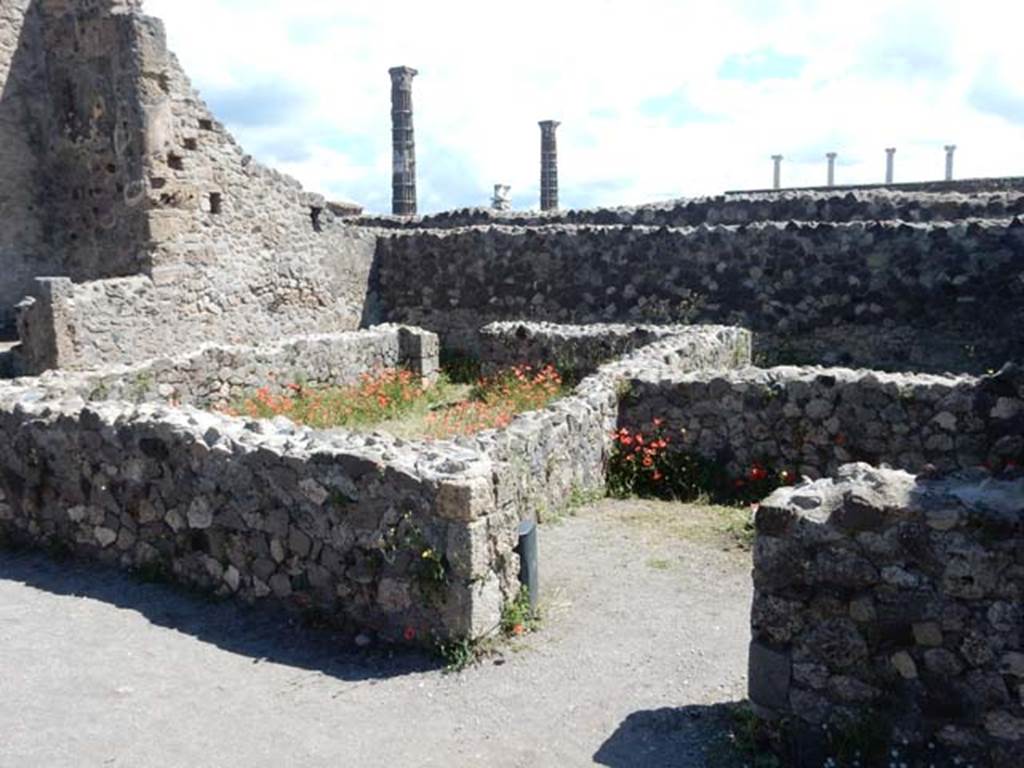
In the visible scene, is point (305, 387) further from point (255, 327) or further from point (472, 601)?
point (472, 601)

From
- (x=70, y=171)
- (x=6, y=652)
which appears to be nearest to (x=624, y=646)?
(x=6, y=652)

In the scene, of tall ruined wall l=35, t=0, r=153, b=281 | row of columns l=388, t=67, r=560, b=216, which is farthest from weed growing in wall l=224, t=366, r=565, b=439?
row of columns l=388, t=67, r=560, b=216

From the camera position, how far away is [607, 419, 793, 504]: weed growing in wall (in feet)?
25.4

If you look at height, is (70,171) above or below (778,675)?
above

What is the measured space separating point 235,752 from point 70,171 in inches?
496

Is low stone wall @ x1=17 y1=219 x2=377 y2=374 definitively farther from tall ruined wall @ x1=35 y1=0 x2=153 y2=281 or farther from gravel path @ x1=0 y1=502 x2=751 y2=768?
gravel path @ x1=0 y1=502 x2=751 y2=768

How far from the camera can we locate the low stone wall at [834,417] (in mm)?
6902

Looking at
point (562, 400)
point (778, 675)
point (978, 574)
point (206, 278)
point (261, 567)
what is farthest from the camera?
point (206, 278)

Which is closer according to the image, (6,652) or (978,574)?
(978,574)

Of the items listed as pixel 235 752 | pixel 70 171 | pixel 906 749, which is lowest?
pixel 235 752

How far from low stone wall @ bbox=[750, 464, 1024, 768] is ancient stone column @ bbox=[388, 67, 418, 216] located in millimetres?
24484

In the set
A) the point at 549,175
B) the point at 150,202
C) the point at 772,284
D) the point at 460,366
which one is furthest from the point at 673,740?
the point at 549,175

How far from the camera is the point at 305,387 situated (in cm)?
1128

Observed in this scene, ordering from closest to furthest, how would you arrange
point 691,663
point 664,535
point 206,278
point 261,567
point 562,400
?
point 691,663 < point 261,567 < point 664,535 < point 562,400 < point 206,278
